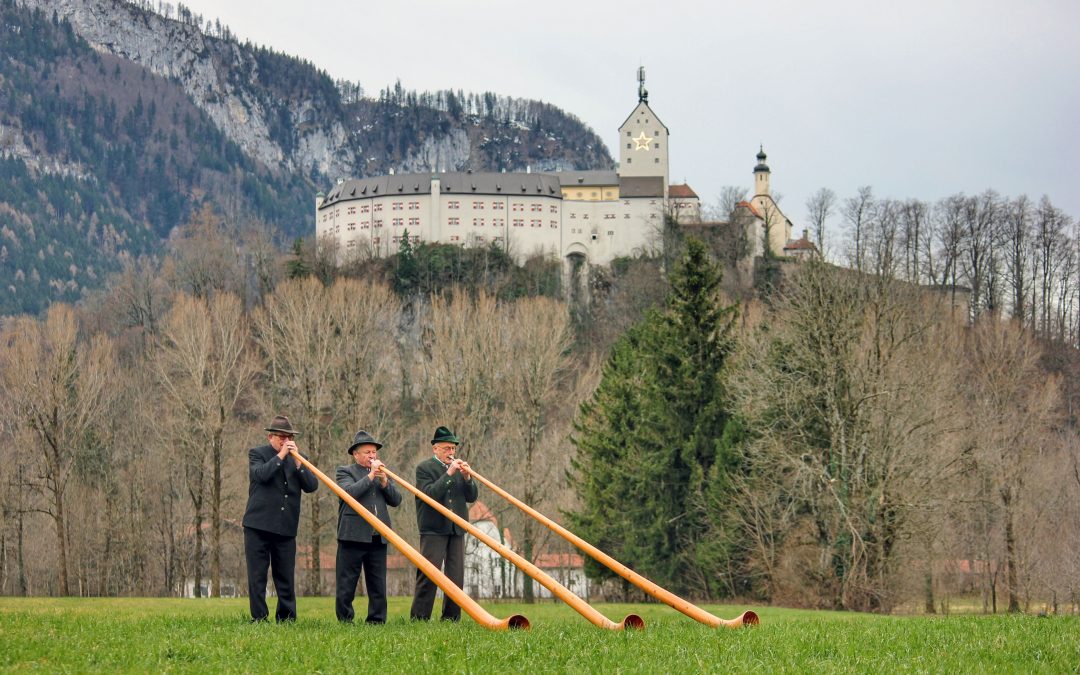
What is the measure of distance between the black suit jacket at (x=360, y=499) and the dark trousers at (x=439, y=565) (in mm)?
757

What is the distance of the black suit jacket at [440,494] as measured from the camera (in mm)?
14531

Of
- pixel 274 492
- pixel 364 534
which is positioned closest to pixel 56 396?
pixel 274 492

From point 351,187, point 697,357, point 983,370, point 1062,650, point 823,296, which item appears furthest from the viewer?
point 351,187

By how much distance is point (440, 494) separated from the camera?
14.7m

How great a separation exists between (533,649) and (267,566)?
5309 mm

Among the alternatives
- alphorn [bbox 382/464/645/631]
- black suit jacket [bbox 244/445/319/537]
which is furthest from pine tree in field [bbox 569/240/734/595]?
alphorn [bbox 382/464/645/631]

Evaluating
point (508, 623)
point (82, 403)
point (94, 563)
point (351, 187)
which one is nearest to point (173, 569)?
point (94, 563)

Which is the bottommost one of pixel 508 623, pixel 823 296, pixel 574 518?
pixel 574 518

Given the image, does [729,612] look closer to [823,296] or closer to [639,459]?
[823,296]

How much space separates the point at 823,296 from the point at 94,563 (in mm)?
45525

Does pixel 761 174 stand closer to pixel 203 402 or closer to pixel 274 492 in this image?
pixel 203 402

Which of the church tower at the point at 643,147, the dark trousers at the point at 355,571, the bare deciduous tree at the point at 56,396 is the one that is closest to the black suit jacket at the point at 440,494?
the dark trousers at the point at 355,571

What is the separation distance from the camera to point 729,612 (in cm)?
2550

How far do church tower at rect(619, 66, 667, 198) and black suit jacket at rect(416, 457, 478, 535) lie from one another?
126 metres
